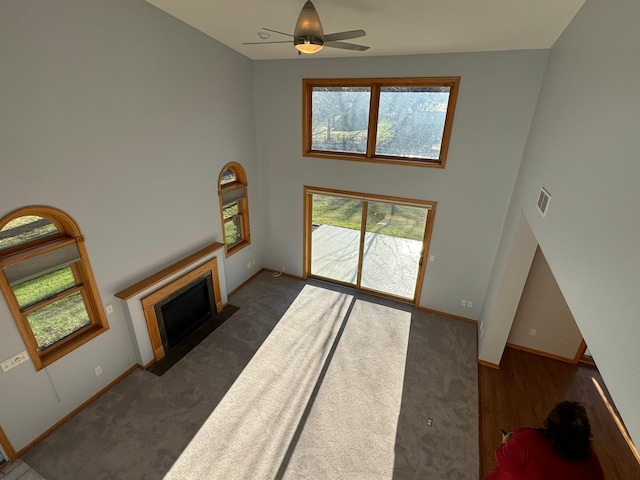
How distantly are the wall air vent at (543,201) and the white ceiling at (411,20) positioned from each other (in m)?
1.75

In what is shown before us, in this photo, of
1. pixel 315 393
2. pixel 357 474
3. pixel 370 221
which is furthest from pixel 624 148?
pixel 370 221

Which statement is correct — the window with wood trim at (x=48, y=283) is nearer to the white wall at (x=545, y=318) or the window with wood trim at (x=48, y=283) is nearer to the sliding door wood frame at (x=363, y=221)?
the sliding door wood frame at (x=363, y=221)

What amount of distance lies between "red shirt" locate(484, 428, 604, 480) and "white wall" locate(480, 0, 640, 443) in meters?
0.90

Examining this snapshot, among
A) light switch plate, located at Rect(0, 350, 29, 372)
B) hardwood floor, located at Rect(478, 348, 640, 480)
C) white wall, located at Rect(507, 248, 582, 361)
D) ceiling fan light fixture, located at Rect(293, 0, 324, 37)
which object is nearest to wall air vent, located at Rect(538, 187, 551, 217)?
white wall, located at Rect(507, 248, 582, 361)

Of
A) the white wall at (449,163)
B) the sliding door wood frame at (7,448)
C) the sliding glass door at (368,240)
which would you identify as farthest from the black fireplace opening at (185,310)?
the sliding glass door at (368,240)

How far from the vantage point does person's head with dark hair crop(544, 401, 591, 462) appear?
194cm

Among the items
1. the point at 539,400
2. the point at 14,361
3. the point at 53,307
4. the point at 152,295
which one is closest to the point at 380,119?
the point at 152,295

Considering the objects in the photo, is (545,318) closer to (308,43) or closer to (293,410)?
(293,410)

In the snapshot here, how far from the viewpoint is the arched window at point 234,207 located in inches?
227

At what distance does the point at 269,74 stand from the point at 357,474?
623cm

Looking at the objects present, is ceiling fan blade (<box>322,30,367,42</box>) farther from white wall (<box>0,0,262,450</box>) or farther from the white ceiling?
white wall (<box>0,0,262,450</box>)

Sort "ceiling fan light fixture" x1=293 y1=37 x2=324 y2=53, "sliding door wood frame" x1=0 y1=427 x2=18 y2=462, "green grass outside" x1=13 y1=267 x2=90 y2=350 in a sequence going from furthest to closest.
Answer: "green grass outside" x1=13 y1=267 x2=90 y2=350
"sliding door wood frame" x1=0 y1=427 x2=18 y2=462
"ceiling fan light fixture" x1=293 y1=37 x2=324 y2=53

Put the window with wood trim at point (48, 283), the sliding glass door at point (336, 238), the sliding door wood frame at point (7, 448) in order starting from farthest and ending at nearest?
the sliding glass door at point (336, 238), the sliding door wood frame at point (7, 448), the window with wood trim at point (48, 283)

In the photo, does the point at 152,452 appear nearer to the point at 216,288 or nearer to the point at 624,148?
the point at 216,288
